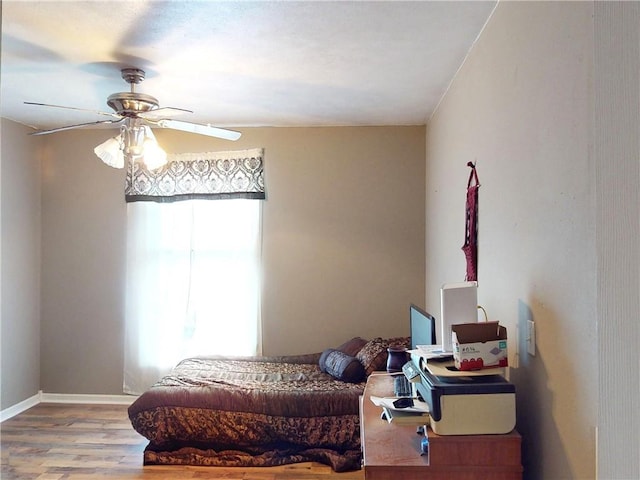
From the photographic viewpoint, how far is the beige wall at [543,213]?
1361 mm

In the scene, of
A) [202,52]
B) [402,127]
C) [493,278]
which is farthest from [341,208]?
[493,278]

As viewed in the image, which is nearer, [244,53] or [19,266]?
[244,53]

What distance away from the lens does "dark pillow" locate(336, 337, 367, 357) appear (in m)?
4.13

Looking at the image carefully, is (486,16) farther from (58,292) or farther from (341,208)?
(58,292)

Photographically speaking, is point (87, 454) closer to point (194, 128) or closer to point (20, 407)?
point (20, 407)

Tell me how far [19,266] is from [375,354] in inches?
126

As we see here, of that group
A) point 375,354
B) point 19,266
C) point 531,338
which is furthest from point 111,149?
point 531,338

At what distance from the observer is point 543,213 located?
1.65m

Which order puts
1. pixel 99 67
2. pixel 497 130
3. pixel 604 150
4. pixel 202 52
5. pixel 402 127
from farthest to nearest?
pixel 402 127, pixel 99 67, pixel 202 52, pixel 497 130, pixel 604 150

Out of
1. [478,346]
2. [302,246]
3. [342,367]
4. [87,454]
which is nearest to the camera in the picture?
[478,346]

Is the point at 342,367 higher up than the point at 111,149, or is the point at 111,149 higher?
the point at 111,149

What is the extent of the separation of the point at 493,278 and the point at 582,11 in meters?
1.17

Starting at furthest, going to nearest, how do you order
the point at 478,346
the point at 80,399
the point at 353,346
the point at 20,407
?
the point at 80,399
the point at 20,407
the point at 353,346
the point at 478,346

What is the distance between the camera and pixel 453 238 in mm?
3166
